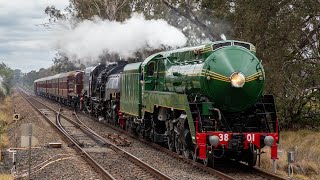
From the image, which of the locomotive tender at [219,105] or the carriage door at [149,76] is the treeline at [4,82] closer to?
the carriage door at [149,76]

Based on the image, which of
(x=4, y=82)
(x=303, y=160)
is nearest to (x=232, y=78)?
(x=303, y=160)

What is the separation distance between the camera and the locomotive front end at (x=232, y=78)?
12211mm

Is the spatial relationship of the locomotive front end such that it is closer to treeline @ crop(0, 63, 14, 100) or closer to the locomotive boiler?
the locomotive boiler

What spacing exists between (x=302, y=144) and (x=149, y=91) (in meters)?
7.85

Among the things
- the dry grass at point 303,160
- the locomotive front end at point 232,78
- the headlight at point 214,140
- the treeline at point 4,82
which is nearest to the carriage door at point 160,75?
the locomotive front end at point 232,78

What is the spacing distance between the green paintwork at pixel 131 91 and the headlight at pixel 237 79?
698 centimetres

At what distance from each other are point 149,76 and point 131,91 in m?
2.58

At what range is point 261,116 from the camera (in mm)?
12930

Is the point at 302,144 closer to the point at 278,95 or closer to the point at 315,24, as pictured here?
the point at 278,95

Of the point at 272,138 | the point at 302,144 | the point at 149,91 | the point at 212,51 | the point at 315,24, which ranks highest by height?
the point at 315,24

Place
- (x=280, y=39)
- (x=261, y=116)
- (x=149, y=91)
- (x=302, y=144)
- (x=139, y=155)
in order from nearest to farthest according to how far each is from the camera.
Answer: (x=261, y=116) < (x=139, y=155) < (x=149, y=91) < (x=302, y=144) < (x=280, y=39)

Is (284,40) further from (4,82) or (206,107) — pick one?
(4,82)

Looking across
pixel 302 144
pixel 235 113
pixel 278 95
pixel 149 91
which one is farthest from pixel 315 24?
pixel 235 113

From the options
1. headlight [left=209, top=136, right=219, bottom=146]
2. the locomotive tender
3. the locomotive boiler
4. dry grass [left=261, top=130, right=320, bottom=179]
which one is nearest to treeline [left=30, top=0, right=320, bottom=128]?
dry grass [left=261, top=130, right=320, bottom=179]
